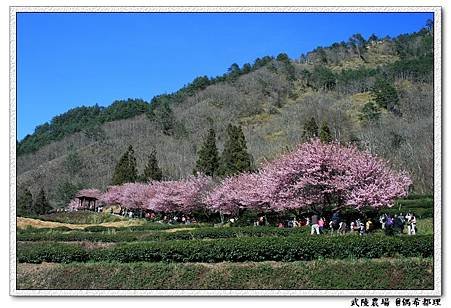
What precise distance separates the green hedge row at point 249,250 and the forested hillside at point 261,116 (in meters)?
23.8

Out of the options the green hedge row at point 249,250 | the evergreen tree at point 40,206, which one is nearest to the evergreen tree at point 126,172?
the evergreen tree at point 40,206

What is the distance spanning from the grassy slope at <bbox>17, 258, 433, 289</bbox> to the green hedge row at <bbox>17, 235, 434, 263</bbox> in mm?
658

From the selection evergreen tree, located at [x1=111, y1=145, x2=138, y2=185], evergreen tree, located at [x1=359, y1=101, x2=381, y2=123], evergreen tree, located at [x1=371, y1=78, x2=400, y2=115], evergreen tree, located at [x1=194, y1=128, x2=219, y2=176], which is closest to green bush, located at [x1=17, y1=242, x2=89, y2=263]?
evergreen tree, located at [x1=194, y1=128, x2=219, y2=176]

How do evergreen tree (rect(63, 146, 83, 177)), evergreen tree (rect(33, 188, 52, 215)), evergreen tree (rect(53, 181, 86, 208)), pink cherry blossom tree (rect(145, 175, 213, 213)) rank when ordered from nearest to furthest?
pink cherry blossom tree (rect(145, 175, 213, 213)) < evergreen tree (rect(33, 188, 52, 215)) < evergreen tree (rect(53, 181, 86, 208)) < evergreen tree (rect(63, 146, 83, 177))

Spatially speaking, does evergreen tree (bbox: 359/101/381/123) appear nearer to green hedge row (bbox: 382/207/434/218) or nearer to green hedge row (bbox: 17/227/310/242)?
green hedge row (bbox: 382/207/434/218)

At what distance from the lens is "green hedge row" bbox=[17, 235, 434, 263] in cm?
1112

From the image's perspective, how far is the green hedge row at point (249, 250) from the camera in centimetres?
1112

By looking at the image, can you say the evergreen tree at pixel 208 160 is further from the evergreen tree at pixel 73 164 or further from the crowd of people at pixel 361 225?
the evergreen tree at pixel 73 164

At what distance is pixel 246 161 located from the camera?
32719mm

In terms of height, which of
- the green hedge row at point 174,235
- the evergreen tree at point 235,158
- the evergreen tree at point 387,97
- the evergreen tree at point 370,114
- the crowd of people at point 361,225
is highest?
the evergreen tree at point 387,97

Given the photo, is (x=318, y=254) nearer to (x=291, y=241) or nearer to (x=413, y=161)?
(x=291, y=241)

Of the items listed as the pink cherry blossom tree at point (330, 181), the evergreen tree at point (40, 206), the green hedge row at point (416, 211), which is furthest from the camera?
the evergreen tree at point (40, 206)

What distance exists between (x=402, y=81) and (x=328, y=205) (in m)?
51.2

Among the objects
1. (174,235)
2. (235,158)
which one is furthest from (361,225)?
(235,158)
